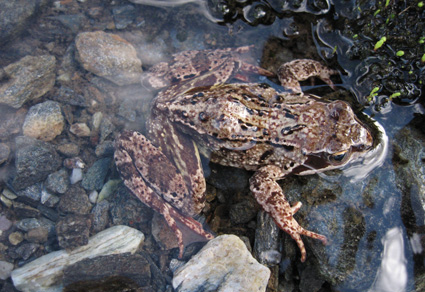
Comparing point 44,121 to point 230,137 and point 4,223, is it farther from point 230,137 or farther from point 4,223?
point 230,137

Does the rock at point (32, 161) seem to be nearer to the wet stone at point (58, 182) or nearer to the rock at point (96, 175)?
the wet stone at point (58, 182)

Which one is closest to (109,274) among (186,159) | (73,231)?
(73,231)

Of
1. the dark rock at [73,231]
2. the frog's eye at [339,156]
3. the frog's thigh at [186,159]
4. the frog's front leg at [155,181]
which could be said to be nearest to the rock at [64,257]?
the dark rock at [73,231]

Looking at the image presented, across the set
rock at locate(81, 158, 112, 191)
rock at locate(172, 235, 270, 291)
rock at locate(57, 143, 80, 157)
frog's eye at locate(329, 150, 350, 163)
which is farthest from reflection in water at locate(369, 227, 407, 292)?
rock at locate(57, 143, 80, 157)

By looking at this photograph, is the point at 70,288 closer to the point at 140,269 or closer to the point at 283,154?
the point at 140,269

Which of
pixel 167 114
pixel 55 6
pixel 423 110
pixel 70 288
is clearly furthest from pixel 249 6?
pixel 70 288

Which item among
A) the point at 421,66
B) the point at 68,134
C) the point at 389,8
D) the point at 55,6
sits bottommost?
the point at 68,134

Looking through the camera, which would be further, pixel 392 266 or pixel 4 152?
pixel 4 152
